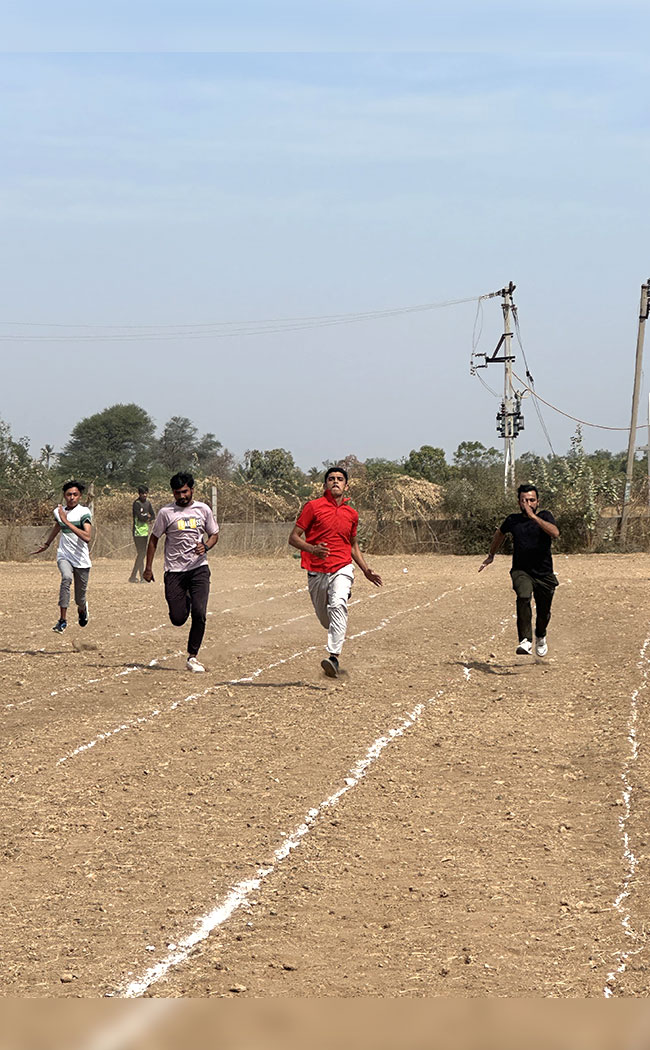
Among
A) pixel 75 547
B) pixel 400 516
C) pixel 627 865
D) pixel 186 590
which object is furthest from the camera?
pixel 400 516

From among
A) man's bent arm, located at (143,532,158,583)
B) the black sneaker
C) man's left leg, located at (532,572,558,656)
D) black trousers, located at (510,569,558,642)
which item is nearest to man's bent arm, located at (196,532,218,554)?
man's bent arm, located at (143,532,158,583)

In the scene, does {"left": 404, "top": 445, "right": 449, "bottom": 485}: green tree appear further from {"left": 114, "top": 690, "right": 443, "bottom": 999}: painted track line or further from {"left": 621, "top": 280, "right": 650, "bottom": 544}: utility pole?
{"left": 114, "top": 690, "right": 443, "bottom": 999}: painted track line

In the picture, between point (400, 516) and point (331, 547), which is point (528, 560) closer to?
point (331, 547)

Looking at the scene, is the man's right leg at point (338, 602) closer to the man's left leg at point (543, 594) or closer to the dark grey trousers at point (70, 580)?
the man's left leg at point (543, 594)

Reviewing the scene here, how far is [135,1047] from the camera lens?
137 inches

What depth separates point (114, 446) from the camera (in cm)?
8588

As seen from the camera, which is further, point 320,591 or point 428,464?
point 428,464

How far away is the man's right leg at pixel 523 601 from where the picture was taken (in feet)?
41.5

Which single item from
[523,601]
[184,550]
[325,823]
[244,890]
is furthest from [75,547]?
[244,890]

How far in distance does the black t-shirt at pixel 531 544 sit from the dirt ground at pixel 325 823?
1.05 metres

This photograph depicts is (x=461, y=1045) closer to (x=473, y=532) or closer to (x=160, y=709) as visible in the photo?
(x=160, y=709)

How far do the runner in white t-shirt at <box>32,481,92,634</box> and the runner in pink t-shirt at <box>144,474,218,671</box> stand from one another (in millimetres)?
2215

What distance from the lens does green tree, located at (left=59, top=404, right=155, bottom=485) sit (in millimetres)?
81438

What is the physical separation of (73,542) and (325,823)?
8.51 meters
